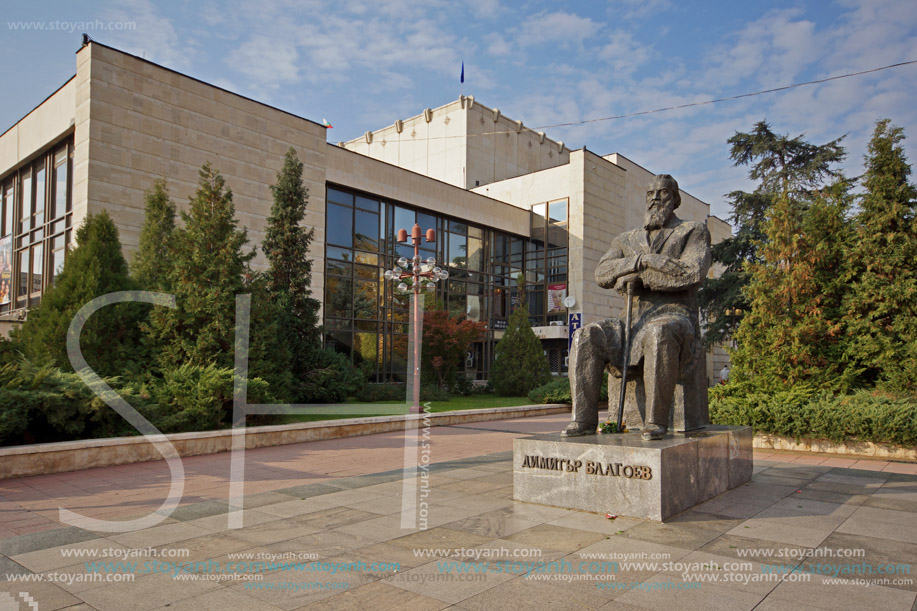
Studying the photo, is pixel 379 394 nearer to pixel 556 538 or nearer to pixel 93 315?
pixel 93 315

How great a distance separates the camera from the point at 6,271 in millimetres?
26406

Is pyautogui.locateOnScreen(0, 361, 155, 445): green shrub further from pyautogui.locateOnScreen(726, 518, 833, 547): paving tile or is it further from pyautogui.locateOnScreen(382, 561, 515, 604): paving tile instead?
pyautogui.locateOnScreen(726, 518, 833, 547): paving tile

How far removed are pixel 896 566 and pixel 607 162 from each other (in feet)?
116

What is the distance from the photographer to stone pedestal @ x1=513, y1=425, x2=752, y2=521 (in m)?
5.33

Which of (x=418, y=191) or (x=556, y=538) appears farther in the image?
(x=418, y=191)

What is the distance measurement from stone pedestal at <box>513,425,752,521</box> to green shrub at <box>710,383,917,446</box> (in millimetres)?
4978

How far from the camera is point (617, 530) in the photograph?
16.6 feet

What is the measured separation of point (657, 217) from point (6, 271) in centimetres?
2972

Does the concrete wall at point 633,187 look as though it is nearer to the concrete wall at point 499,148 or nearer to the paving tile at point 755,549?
the concrete wall at point 499,148

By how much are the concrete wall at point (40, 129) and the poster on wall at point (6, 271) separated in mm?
3105

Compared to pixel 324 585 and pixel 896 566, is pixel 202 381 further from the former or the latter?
pixel 896 566

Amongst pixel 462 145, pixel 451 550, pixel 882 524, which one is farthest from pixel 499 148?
pixel 451 550

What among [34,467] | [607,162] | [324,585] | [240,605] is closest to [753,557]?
[324,585]

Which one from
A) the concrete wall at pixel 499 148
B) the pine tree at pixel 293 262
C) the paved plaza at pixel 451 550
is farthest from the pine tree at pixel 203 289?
the concrete wall at pixel 499 148
